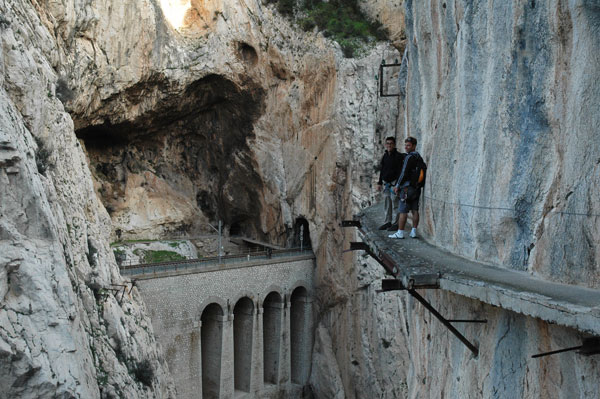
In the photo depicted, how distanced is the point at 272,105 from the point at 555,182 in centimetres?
2641

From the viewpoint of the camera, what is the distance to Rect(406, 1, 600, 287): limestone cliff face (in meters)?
4.92

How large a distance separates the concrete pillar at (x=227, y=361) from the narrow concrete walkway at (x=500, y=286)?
17826 millimetres

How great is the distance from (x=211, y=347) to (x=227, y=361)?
112 cm

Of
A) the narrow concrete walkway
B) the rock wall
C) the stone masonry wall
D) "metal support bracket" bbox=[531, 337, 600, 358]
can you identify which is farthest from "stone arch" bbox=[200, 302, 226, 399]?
"metal support bracket" bbox=[531, 337, 600, 358]

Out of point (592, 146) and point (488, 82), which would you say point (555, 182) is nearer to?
point (592, 146)

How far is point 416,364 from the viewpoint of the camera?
Result: 10680 millimetres

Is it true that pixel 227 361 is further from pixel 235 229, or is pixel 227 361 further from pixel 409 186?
pixel 409 186

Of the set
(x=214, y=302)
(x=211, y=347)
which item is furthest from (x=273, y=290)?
(x=211, y=347)

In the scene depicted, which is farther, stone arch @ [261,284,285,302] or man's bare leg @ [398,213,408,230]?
stone arch @ [261,284,285,302]

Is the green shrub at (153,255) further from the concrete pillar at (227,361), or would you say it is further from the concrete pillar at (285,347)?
A: the concrete pillar at (285,347)

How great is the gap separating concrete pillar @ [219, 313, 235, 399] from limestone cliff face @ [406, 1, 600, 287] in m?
18.0

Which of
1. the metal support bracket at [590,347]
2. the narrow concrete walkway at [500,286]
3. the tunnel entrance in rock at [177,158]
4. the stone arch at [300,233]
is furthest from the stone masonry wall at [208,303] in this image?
the metal support bracket at [590,347]

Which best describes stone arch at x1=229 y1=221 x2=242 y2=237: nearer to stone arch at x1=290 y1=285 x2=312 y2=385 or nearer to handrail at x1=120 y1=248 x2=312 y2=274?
handrail at x1=120 y1=248 x2=312 y2=274

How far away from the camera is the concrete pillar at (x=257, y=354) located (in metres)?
26.2
